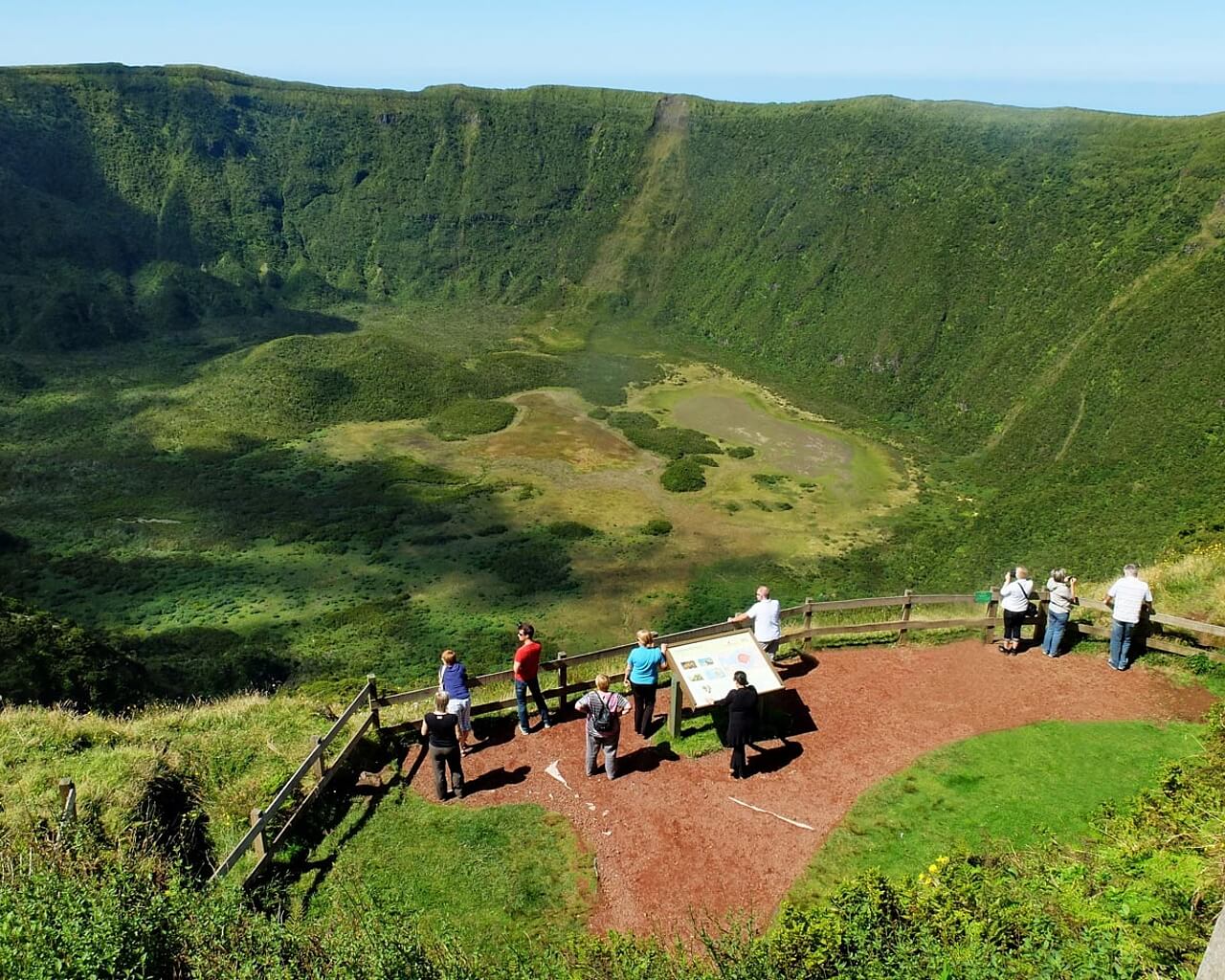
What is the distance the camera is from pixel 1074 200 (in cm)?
6562

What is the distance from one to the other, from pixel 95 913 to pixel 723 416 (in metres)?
59.3

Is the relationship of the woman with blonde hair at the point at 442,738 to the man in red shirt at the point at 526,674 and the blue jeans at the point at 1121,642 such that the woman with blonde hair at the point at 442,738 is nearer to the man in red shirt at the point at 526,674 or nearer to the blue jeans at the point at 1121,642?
the man in red shirt at the point at 526,674

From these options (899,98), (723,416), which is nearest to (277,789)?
(723,416)

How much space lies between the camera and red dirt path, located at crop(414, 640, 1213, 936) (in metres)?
10.5

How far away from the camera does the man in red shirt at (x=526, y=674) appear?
1295 cm

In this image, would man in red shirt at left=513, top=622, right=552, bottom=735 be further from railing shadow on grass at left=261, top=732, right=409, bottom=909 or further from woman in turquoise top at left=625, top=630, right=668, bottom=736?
railing shadow on grass at left=261, top=732, right=409, bottom=909

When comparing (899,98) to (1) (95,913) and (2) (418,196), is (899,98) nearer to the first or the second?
(2) (418,196)

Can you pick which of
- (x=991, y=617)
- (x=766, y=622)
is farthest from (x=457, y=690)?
(x=991, y=617)

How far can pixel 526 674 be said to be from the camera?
13078 millimetres

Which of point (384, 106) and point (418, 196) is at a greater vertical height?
point (384, 106)

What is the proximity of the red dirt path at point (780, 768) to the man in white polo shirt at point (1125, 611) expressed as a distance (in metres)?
0.43

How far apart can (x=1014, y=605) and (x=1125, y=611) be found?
1.75 metres

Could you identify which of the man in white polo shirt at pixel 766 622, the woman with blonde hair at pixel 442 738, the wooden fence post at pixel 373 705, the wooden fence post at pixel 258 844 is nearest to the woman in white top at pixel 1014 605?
the man in white polo shirt at pixel 766 622

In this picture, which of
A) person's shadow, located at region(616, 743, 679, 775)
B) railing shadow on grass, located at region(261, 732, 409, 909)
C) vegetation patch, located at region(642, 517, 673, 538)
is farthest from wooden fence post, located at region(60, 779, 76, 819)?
vegetation patch, located at region(642, 517, 673, 538)
